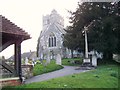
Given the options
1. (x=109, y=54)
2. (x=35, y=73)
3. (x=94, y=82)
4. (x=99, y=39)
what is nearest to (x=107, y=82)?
(x=94, y=82)

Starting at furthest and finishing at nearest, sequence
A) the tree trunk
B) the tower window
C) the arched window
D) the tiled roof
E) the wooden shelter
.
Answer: the tower window < the arched window < the tree trunk < the wooden shelter < the tiled roof

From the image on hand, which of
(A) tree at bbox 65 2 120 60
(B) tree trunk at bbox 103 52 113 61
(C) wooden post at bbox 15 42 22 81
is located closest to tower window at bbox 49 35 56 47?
(A) tree at bbox 65 2 120 60

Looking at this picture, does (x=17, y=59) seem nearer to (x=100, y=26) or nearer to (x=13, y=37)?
(x=13, y=37)

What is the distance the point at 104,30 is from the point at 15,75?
2225 cm

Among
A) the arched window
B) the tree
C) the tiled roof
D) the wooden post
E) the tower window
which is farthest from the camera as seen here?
the tower window

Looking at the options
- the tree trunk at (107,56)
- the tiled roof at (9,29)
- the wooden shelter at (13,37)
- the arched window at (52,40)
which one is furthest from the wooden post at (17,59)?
the arched window at (52,40)

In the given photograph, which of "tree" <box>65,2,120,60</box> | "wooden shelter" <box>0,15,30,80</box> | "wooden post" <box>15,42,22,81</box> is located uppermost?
"tree" <box>65,2,120,60</box>

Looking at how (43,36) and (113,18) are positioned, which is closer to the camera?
(113,18)

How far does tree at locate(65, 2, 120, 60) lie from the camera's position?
30.5 meters

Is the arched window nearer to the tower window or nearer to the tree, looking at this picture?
the tower window

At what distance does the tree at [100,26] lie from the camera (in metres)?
30.5

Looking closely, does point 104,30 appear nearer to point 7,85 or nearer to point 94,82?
point 94,82

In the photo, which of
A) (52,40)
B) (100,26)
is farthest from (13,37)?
(52,40)

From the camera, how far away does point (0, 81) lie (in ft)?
32.0
